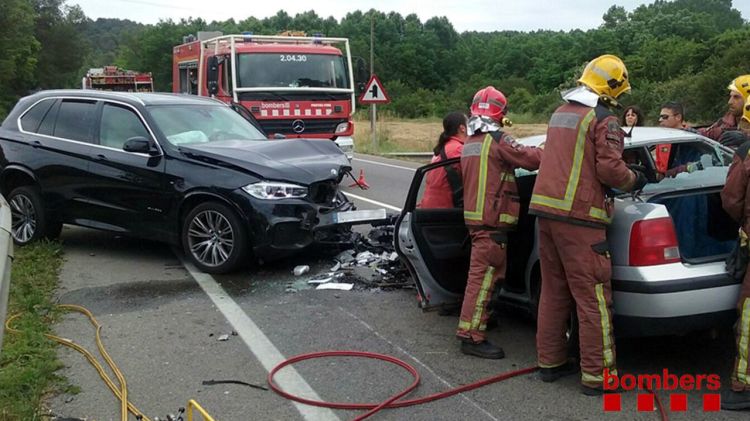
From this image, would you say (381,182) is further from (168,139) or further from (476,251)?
(476,251)

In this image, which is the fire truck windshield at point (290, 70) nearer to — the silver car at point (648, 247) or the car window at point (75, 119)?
the car window at point (75, 119)

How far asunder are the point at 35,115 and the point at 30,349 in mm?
4081

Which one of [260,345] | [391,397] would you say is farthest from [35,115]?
[391,397]

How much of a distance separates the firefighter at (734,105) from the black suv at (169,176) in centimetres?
335

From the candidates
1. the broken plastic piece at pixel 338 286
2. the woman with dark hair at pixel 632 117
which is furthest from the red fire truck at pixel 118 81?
the broken plastic piece at pixel 338 286

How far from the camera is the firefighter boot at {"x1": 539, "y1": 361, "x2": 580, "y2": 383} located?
4.21 metres

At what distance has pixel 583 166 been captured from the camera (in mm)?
3859

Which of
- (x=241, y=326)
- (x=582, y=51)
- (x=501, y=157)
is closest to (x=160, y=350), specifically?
(x=241, y=326)

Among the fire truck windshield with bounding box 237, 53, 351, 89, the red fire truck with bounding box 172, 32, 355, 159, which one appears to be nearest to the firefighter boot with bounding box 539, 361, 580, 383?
the red fire truck with bounding box 172, 32, 355, 159

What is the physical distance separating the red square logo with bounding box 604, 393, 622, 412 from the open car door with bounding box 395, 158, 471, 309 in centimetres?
140

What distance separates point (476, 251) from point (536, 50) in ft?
250

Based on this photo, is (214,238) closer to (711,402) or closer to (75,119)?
(75,119)

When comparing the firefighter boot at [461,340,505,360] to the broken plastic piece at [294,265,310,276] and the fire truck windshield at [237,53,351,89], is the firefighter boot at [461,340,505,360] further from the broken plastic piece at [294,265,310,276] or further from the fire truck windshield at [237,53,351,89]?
the fire truck windshield at [237,53,351,89]

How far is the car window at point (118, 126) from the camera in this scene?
725 cm
